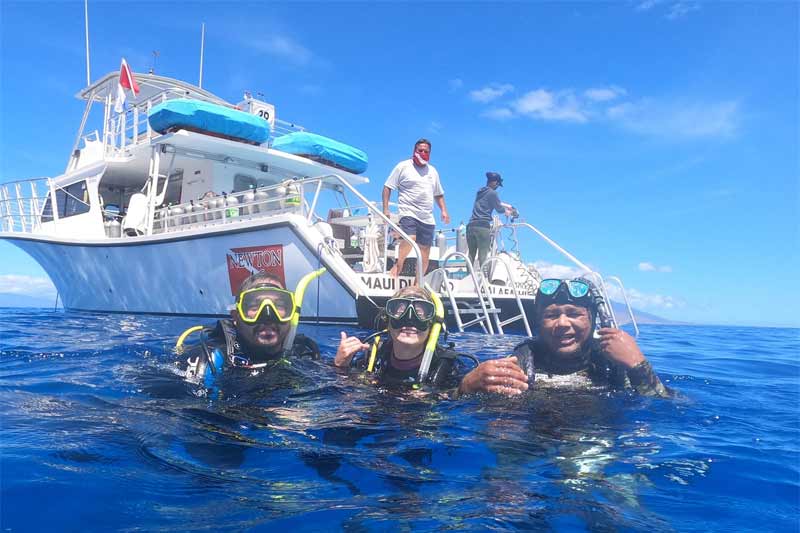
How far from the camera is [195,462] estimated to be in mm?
2174

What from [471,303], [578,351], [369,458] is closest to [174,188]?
[471,303]

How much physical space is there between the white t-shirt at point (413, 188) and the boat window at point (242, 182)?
5.59 meters

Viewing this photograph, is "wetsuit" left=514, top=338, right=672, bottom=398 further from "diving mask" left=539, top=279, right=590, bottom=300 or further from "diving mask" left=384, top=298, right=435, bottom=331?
"diving mask" left=384, top=298, right=435, bottom=331

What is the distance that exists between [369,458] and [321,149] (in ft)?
33.6

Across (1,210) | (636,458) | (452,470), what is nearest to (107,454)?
(452,470)

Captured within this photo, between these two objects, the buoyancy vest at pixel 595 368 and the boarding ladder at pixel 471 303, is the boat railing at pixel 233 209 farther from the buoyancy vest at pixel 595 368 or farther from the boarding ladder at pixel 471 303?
the buoyancy vest at pixel 595 368

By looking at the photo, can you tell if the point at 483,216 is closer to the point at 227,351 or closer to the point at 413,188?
the point at 413,188

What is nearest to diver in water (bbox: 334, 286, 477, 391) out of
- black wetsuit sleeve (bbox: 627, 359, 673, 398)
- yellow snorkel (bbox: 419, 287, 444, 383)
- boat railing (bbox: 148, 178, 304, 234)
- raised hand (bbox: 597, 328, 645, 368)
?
yellow snorkel (bbox: 419, 287, 444, 383)

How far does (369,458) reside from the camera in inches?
89.9

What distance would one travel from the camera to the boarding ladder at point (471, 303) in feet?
24.4

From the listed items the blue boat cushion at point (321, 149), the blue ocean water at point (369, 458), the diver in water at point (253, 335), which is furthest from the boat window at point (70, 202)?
the diver in water at point (253, 335)

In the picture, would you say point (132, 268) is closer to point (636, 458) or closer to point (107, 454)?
point (107, 454)

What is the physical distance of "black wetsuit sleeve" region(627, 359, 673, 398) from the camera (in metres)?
3.09

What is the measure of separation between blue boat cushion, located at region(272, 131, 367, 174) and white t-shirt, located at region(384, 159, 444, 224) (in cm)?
496
